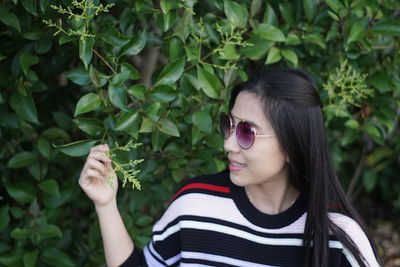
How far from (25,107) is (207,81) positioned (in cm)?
62

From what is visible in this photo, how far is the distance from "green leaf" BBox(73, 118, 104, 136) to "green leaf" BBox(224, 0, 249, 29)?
59 cm

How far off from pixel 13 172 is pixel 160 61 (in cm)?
102

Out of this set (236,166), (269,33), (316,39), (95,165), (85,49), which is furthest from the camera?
(316,39)

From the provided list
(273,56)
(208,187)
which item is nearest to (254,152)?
(208,187)

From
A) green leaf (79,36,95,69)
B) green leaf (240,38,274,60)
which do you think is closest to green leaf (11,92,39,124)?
green leaf (79,36,95,69)

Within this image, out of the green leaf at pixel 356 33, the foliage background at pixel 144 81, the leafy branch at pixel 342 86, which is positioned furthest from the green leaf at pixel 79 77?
the green leaf at pixel 356 33

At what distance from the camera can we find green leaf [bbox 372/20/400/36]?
207 centimetres

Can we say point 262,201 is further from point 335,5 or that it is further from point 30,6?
point 30,6

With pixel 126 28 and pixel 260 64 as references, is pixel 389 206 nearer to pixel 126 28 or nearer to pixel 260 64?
pixel 260 64

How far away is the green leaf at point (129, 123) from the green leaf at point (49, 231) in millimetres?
656

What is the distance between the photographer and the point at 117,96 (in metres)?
1.63

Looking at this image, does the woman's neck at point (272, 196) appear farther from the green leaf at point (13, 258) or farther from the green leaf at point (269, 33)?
the green leaf at point (13, 258)

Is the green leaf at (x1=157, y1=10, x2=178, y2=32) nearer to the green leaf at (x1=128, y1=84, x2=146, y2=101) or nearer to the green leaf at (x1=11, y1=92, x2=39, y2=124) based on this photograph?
the green leaf at (x1=128, y1=84, x2=146, y2=101)

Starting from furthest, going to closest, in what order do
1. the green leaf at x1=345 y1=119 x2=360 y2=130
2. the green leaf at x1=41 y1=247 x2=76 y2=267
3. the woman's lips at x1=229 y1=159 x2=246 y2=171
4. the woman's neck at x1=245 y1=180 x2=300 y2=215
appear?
the green leaf at x1=345 y1=119 x2=360 y2=130, the green leaf at x1=41 y1=247 x2=76 y2=267, the woman's neck at x1=245 y1=180 x2=300 y2=215, the woman's lips at x1=229 y1=159 x2=246 y2=171
